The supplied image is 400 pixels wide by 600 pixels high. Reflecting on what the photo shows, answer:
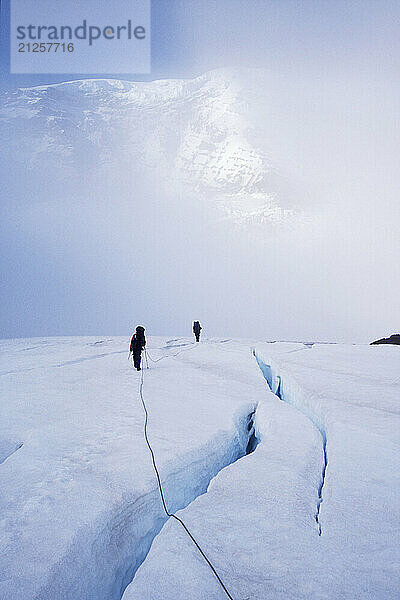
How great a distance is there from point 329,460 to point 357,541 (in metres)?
1.22

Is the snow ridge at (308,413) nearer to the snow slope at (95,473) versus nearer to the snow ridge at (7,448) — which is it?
the snow slope at (95,473)

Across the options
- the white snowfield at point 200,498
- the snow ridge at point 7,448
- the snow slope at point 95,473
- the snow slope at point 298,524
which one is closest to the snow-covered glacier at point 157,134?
the snow slope at point 95,473

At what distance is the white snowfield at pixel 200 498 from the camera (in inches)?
79.0

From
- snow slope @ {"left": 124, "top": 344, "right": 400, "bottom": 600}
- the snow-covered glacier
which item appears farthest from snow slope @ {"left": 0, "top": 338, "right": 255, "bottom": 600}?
the snow-covered glacier

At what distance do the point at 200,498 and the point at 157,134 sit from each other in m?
105

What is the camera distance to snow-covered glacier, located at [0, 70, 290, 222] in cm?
8562

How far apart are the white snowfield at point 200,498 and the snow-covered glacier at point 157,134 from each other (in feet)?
293

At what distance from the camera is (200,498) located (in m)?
2.91

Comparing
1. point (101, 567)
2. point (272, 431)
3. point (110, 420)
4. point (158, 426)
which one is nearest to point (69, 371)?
point (110, 420)

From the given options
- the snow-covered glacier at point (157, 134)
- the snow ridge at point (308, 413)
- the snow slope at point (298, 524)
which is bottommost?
the snow ridge at point (308, 413)

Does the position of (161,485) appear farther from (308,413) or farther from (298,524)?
(308,413)

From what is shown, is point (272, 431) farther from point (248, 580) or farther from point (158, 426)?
point (248, 580)

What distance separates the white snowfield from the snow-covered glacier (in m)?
89.3

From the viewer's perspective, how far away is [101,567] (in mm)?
2414
